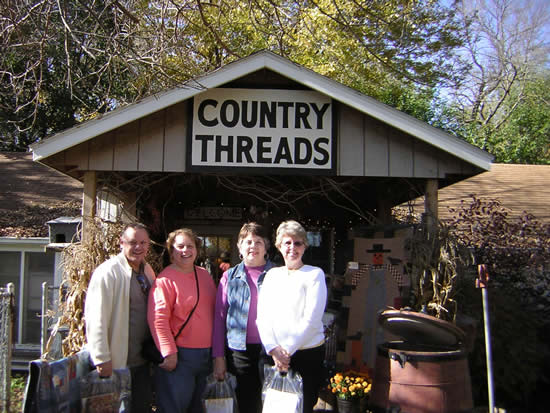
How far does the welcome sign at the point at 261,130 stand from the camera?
221 inches

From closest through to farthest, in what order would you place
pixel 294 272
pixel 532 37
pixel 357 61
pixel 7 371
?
pixel 294 272, pixel 7 371, pixel 357 61, pixel 532 37

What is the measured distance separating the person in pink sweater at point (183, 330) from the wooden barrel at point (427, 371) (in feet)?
4.70

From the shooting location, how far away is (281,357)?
3695 mm

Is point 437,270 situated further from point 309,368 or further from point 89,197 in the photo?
point 89,197

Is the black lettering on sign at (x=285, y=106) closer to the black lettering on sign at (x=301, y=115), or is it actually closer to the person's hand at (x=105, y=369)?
the black lettering on sign at (x=301, y=115)

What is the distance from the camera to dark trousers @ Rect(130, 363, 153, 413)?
407 centimetres

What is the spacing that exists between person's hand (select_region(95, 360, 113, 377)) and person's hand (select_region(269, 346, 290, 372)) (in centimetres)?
110

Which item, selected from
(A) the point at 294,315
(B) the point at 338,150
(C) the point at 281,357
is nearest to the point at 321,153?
(B) the point at 338,150

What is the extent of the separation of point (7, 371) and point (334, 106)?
12.7 ft

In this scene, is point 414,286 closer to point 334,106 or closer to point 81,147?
point 334,106

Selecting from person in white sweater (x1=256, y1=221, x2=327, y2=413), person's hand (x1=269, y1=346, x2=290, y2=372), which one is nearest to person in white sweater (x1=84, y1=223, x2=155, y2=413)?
person in white sweater (x1=256, y1=221, x2=327, y2=413)

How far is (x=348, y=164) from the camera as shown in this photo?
18.7ft

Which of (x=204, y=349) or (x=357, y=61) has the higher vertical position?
(x=357, y=61)

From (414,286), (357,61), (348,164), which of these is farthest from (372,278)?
(357,61)
